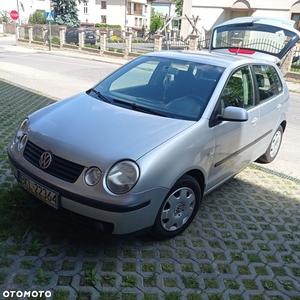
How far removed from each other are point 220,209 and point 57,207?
2.02 meters

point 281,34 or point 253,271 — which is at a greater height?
point 281,34

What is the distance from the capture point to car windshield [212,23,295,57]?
6.09 m

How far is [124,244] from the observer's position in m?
3.16

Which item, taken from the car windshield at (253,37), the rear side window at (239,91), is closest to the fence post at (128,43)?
the car windshield at (253,37)

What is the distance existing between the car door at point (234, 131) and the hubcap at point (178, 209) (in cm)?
38

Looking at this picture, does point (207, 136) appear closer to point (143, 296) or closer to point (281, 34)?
point (143, 296)

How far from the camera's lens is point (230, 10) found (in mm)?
30781

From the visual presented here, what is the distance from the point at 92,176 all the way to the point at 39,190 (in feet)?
1.77

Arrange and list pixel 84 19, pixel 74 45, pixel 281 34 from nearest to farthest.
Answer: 1. pixel 281 34
2. pixel 74 45
3. pixel 84 19

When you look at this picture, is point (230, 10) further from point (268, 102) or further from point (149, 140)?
point (149, 140)

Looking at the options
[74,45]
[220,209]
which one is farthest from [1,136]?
[74,45]

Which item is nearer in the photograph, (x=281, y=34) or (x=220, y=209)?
(x=220, y=209)

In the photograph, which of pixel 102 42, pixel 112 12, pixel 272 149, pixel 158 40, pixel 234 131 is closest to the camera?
pixel 234 131

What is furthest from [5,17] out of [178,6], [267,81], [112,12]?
[267,81]
